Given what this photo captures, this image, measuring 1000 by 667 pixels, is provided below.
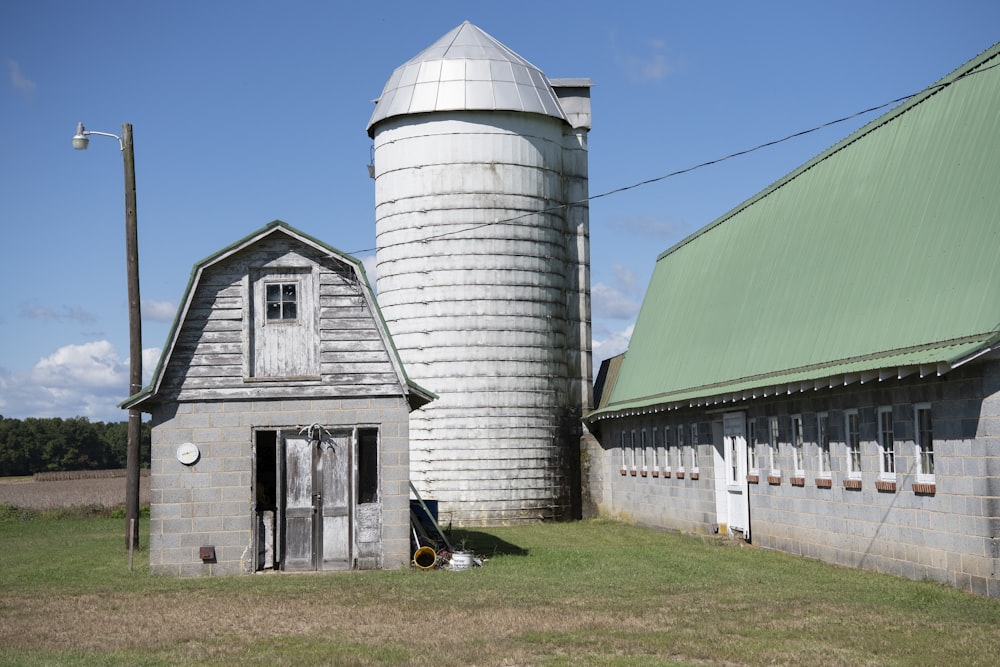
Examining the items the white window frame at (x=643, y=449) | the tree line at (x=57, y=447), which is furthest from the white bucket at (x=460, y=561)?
the tree line at (x=57, y=447)

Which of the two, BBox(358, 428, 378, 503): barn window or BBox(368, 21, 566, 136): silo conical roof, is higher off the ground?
BBox(368, 21, 566, 136): silo conical roof

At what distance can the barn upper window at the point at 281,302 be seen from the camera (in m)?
23.4

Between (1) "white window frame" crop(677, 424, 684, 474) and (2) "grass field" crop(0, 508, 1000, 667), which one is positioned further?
(1) "white window frame" crop(677, 424, 684, 474)

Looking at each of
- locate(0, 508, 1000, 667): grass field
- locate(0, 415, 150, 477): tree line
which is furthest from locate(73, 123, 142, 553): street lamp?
locate(0, 415, 150, 477): tree line

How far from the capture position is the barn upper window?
23375 millimetres

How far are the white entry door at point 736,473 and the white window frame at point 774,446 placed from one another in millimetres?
1414

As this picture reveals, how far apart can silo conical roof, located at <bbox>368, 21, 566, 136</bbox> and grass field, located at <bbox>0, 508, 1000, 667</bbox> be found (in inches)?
709

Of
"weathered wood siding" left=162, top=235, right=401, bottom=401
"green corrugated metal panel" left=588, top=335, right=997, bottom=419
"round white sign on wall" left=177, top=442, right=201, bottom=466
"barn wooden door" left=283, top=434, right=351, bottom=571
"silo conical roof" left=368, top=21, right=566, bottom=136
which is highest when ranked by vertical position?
"silo conical roof" left=368, top=21, right=566, bottom=136

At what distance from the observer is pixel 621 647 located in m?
13.8

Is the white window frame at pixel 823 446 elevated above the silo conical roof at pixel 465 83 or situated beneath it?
situated beneath

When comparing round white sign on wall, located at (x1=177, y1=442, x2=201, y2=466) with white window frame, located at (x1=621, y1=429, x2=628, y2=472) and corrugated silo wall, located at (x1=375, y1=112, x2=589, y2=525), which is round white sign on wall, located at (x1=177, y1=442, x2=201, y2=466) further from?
white window frame, located at (x1=621, y1=429, x2=628, y2=472)

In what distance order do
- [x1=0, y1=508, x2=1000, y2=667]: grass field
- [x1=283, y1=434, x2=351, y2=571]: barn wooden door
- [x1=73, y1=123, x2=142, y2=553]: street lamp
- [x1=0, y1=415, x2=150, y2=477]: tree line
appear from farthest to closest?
1. [x1=0, y1=415, x2=150, y2=477]: tree line
2. [x1=73, y1=123, x2=142, y2=553]: street lamp
3. [x1=283, y1=434, x2=351, y2=571]: barn wooden door
4. [x1=0, y1=508, x2=1000, y2=667]: grass field

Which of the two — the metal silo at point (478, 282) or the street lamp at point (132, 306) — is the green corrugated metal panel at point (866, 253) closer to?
the metal silo at point (478, 282)

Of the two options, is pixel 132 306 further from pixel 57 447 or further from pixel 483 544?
pixel 57 447
